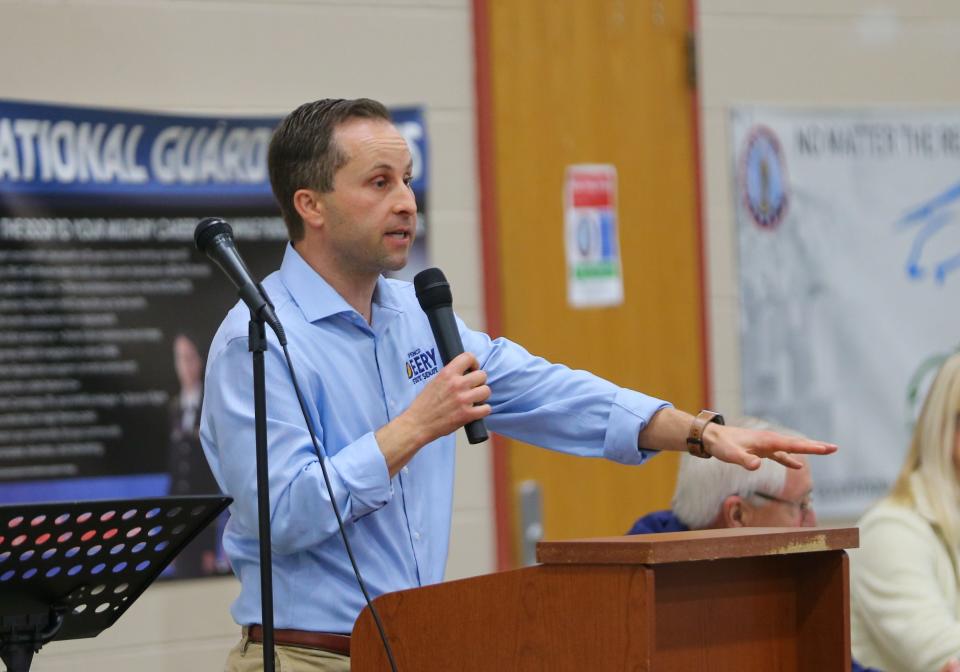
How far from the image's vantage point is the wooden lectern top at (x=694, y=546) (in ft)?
5.32

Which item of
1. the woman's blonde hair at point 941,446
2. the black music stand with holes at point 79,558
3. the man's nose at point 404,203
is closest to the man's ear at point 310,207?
the man's nose at point 404,203

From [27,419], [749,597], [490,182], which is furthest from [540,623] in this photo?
[490,182]

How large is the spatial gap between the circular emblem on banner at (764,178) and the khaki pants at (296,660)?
2.52 metres

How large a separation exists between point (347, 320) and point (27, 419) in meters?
1.50

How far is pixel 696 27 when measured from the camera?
415cm

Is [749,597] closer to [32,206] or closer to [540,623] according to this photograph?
[540,623]

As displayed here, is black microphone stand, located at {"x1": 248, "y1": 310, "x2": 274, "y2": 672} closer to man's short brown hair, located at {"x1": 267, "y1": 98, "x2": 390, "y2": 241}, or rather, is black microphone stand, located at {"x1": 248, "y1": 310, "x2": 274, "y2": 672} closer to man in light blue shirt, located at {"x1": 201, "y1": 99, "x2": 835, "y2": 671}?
man in light blue shirt, located at {"x1": 201, "y1": 99, "x2": 835, "y2": 671}

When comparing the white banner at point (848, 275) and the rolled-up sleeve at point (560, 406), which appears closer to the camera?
the rolled-up sleeve at point (560, 406)

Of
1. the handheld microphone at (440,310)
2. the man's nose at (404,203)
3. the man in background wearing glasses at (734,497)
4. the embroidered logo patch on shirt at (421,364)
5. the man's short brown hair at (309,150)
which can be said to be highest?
the man's short brown hair at (309,150)

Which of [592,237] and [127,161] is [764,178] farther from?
[127,161]

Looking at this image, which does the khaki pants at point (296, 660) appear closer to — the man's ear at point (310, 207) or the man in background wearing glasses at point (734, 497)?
the man's ear at point (310, 207)

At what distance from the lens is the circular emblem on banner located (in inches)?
164

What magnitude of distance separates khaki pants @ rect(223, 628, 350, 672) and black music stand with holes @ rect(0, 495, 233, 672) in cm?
20

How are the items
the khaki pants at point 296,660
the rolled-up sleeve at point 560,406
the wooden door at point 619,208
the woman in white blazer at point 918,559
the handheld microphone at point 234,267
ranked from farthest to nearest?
the wooden door at point 619,208, the woman in white blazer at point 918,559, the rolled-up sleeve at point 560,406, the khaki pants at point 296,660, the handheld microphone at point 234,267
